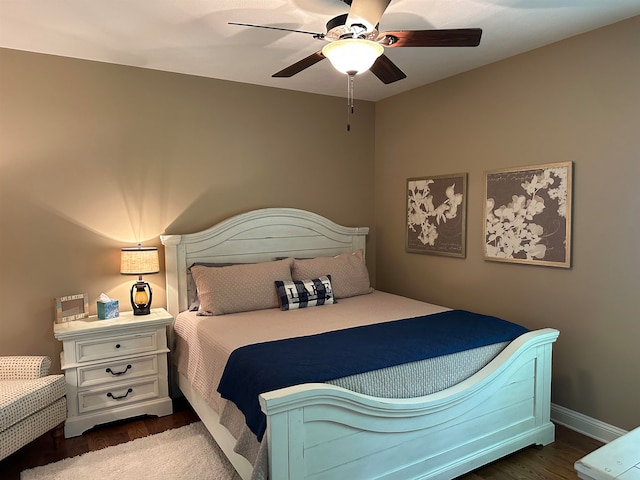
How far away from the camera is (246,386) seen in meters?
2.10

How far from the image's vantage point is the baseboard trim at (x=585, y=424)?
9.20 feet

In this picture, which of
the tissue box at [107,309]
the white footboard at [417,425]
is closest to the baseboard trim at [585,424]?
the white footboard at [417,425]

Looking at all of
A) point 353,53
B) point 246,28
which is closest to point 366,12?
point 353,53

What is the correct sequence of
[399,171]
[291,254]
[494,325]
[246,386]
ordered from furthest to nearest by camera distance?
1. [399,171]
2. [291,254]
3. [494,325]
4. [246,386]

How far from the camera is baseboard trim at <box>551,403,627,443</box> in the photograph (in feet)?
9.20

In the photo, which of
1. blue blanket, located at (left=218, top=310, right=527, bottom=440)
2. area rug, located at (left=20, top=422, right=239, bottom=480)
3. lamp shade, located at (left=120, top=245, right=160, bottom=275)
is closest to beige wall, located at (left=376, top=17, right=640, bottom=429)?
blue blanket, located at (left=218, top=310, right=527, bottom=440)

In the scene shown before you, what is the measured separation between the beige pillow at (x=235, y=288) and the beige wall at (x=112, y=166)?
513 millimetres

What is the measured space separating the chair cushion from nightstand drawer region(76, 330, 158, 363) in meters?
0.24

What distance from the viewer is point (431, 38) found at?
6.80ft

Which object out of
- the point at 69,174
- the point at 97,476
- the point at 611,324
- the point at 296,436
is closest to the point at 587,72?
the point at 611,324

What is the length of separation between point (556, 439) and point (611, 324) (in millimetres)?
805

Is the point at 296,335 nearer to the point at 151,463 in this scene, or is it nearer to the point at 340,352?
the point at 340,352

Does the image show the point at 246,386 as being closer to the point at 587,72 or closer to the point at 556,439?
the point at 556,439

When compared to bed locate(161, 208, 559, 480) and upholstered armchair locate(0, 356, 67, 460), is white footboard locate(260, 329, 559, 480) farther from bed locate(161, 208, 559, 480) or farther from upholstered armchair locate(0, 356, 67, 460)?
upholstered armchair locate(0, 356, 67, 460)
